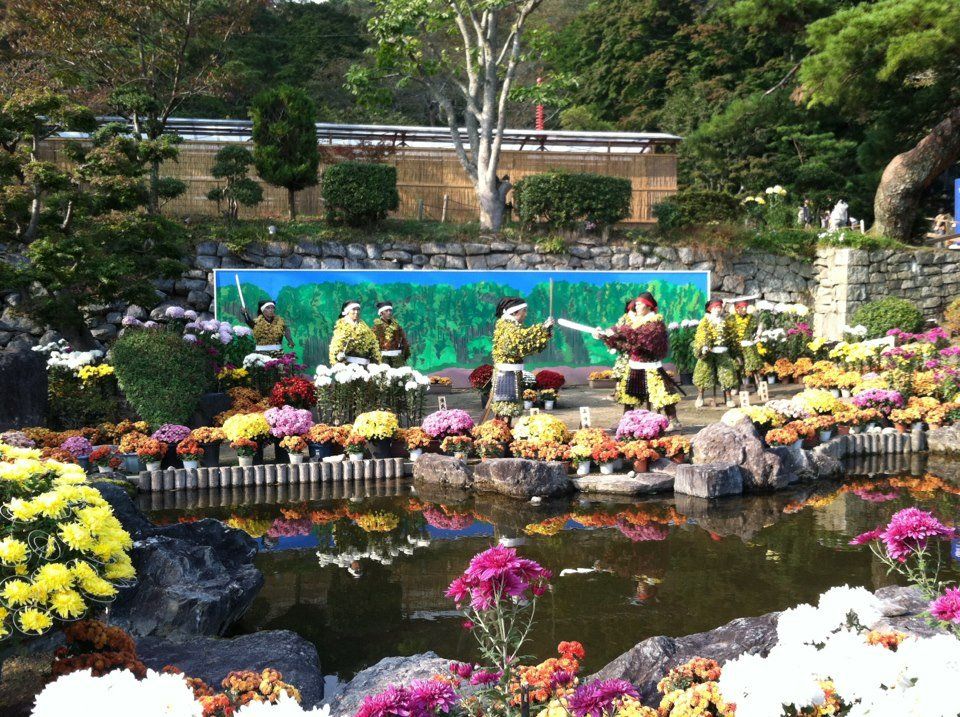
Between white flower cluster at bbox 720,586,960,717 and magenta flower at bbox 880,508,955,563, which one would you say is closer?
white flower cluster at bbox 720,586,960,717

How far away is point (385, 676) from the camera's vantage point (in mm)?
4000

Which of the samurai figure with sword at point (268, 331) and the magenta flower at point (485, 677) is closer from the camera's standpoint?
the magenta flower at point (485, 677)

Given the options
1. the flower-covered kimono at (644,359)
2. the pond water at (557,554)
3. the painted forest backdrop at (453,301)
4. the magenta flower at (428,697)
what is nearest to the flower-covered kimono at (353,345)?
the pond water at (557,554)

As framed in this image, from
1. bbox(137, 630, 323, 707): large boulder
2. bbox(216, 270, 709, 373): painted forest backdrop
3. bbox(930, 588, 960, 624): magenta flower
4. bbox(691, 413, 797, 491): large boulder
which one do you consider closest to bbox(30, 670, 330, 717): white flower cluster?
bbox(137, 630, 323, 707): large boulder

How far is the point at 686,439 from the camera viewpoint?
29.9 ft

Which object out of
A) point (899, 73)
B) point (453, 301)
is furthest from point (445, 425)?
point (899, 73)

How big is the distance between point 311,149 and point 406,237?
7.92ft

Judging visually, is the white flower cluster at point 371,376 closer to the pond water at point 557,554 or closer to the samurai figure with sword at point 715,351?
the pond water at point 557,554

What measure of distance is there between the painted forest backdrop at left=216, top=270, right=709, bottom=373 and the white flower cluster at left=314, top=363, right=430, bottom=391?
4.77 meters

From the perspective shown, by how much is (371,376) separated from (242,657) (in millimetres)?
6062

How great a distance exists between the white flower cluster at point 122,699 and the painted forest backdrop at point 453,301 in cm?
1239

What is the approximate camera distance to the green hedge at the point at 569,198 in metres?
17.8

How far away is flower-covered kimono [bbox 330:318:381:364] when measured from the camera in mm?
11086

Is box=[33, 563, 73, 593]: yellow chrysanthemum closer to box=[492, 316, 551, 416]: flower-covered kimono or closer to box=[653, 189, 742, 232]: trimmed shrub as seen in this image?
box=[492, 316, 551, 416]: flower-covered kimono
